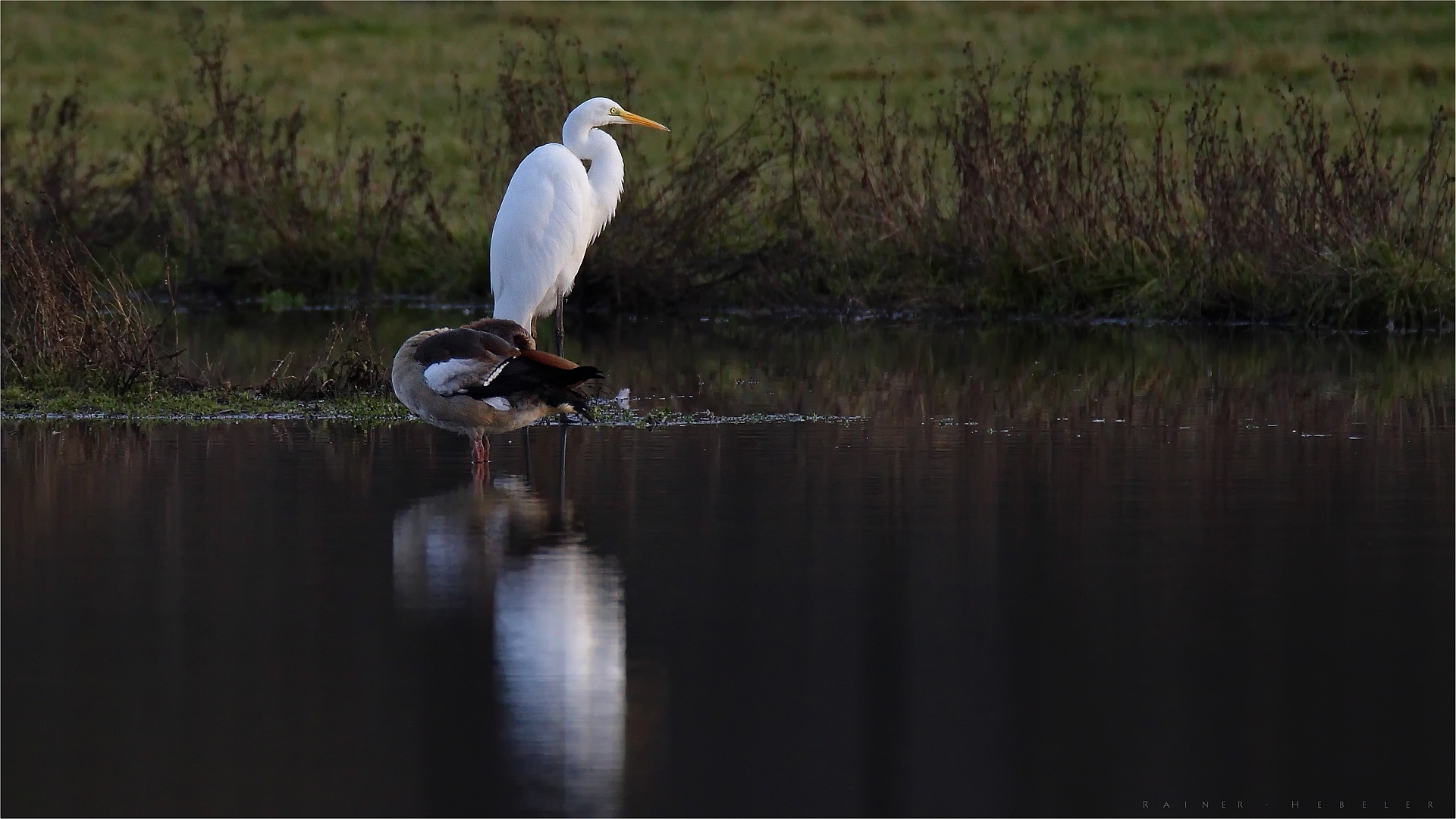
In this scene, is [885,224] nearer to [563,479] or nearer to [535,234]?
[535,234]

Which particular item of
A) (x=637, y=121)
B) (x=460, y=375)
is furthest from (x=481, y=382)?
(x=637, y=121)

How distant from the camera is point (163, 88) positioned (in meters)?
38.0

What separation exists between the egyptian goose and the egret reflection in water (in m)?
0.39

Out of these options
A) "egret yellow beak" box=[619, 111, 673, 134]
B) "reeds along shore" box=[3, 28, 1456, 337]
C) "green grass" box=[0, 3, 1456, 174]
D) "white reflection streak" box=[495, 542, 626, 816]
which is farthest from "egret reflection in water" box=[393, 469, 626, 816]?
"green grass" box=[0, 3, 1456, 174]

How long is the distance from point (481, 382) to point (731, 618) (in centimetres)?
315

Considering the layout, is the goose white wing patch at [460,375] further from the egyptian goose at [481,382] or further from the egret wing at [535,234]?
the egret wing at [535,234]

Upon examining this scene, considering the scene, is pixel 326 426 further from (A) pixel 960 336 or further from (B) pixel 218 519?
(A) pixel 960 336

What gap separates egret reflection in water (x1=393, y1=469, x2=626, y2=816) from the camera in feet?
17.0

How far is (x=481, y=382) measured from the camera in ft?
31.1

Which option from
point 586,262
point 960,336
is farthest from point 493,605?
point 586,262

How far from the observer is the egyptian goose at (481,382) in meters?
9.48

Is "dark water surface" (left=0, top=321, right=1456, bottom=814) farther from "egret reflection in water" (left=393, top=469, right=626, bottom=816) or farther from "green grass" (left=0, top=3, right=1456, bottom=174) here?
"green grass" (left=0, top=3, right=1456, bottom=174)

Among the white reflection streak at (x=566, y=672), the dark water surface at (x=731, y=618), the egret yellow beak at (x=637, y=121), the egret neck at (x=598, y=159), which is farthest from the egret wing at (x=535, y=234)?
the white reflection streak at (x=566, y=672)

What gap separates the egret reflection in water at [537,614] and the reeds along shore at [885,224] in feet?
23.7
